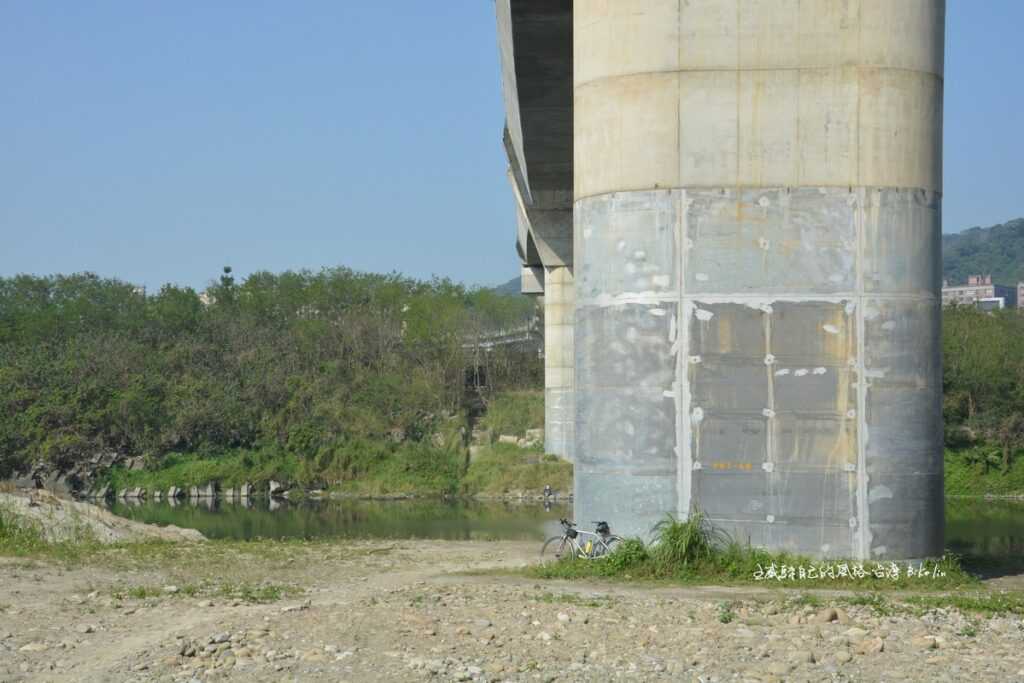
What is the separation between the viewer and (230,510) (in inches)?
1854

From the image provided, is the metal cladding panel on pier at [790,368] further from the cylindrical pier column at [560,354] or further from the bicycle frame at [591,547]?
the cylindrical pier column at [560,354]

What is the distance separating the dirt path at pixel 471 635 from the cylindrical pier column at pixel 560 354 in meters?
34.0

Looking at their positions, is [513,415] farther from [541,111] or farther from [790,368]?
[790,368]

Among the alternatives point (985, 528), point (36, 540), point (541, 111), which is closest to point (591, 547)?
point (36, 540)

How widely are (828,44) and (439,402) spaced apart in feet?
166

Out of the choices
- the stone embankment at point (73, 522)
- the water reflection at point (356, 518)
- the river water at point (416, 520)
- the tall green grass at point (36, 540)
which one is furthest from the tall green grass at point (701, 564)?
the water reflection at point (356, 518)

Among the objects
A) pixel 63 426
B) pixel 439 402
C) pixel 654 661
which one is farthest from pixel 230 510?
pixel 654 661

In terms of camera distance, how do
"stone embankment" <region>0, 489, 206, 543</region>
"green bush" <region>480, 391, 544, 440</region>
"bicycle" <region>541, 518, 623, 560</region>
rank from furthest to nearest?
"green bush" <region>480, 391, 544, 440</region> → "stone embankment" <region>0, 489, 206, 543</region> → "bicycle" <region>541, 518, 623, 560</region>

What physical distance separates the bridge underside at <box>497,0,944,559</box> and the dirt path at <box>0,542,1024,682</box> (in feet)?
6.53

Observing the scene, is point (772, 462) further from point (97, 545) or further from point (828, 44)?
point (97, 545)

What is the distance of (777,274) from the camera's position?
18.1 m

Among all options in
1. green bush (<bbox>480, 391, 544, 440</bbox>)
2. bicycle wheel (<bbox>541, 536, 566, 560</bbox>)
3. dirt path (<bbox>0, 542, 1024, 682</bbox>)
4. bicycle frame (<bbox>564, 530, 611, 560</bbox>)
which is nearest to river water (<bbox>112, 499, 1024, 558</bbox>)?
bicycle wheel (<bbox>541, 536, 566, 560</bbox>)

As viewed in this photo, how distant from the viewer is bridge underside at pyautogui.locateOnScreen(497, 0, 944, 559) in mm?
17906

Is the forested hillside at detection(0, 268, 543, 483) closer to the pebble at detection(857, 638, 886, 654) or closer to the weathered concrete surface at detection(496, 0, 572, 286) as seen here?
the weathered concrete surface at detection(496, 0, 572, 286)
